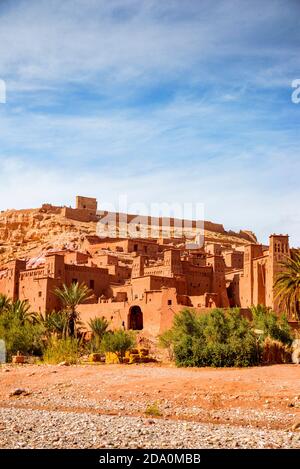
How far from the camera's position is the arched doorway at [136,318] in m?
47.3

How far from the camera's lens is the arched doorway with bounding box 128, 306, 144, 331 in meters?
47.3

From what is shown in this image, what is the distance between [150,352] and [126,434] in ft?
74.6

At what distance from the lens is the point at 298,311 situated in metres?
35.8

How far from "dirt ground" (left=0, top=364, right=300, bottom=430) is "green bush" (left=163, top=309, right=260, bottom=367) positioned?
3.95ft

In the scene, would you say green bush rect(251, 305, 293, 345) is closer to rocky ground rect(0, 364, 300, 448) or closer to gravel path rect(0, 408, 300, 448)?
rocky ground rect(0, 364, 300, 448)

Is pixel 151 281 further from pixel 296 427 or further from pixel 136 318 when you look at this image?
pixel 296 427

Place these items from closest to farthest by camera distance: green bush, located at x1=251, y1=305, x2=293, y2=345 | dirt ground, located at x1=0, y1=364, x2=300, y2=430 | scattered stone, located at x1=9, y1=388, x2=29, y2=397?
dirt ground, located at x1=0, y1=364, x2=300, y2=430 < scattered stone, located at x1=9, y1=388, x2=29, y2=397 < green bush, located at x1=251, y1=305, x2=293, y2=345

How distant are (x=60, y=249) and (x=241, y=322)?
42.5 m

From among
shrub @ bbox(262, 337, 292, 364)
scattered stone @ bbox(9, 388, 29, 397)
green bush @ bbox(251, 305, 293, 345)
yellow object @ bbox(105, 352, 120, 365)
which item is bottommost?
scattered stone @ bbox(9, 388, 29, 397)

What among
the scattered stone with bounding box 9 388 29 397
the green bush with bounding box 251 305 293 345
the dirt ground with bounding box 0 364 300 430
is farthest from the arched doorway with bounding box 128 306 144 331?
the scattered stone with bounding box 9 388 29 397
